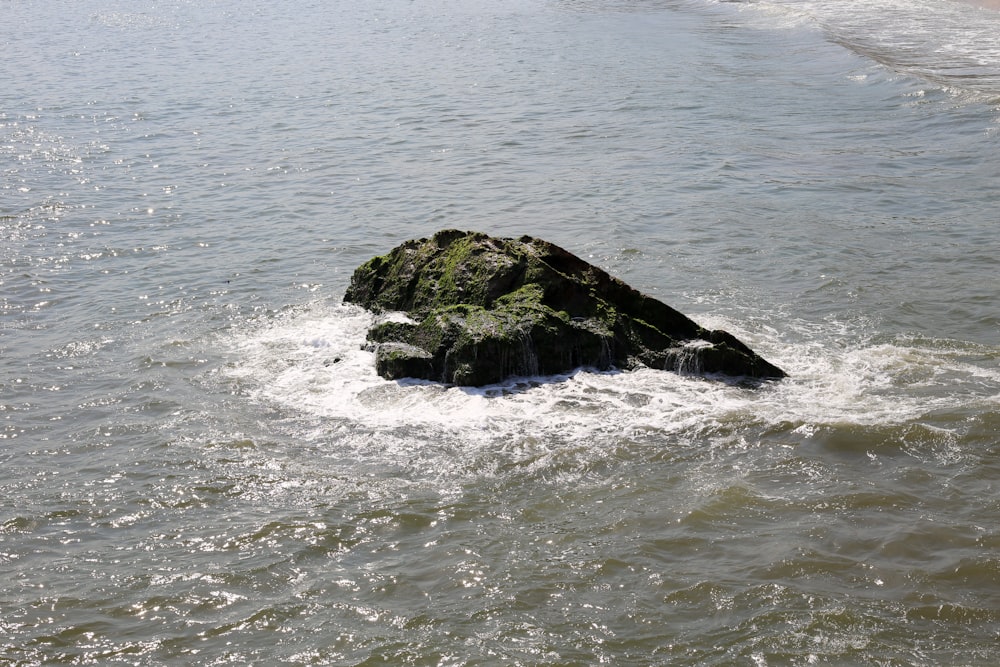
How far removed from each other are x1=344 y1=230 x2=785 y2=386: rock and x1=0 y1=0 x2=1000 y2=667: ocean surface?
0.87ft

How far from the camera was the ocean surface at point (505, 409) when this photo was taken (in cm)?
630

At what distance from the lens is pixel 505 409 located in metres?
9.01

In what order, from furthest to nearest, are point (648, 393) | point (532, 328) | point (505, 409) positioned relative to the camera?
point (532, 328) → point (648, 393) → point (505, 409)

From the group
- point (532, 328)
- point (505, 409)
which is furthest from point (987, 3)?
point (505, 409)

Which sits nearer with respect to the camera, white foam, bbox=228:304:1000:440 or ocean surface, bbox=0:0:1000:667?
ocean surface, bbox=0:0:1000:667

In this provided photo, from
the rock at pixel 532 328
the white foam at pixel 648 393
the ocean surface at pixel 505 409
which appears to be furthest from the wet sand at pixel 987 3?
the rock at pixel 532 328

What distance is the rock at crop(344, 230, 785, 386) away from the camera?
375 inches

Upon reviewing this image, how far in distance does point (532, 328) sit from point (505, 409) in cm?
99

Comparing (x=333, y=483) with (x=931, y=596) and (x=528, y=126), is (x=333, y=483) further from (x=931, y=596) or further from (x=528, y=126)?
(x=528, y=126)

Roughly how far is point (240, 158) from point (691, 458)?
13.9m

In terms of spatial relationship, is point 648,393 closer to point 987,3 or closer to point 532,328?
point 532,328

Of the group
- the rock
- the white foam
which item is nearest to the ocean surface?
the white foam

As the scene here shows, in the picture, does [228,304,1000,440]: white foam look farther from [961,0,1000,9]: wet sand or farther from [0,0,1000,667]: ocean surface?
[961,0,1000,9]: wet sand

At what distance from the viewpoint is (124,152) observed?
20.1 metres
